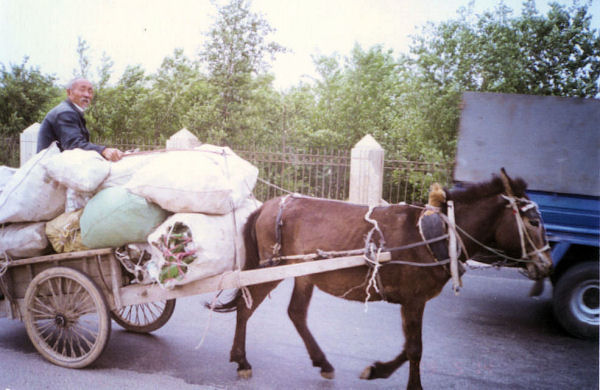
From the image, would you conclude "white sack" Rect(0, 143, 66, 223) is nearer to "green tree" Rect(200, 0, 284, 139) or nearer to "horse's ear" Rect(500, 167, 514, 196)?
"horse's ear" Rect(500, 167, 514, 196)

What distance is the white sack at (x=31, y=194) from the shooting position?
3775mm

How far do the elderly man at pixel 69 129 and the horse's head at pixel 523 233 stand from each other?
3185 mm

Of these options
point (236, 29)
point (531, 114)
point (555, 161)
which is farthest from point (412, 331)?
point (236, 29)

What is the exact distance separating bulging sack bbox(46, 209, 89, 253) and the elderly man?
0.59 m

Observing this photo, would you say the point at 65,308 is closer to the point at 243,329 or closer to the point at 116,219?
the point at 116,219

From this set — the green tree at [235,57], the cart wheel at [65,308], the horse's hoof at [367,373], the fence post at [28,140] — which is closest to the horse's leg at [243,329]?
the horse's hoof at [367,373]

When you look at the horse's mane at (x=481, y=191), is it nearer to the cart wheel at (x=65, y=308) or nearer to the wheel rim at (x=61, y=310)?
the cart wheel at (x=65, y=308)

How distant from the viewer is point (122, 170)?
12.5 ft

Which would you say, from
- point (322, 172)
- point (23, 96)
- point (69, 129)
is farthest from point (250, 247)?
point (23, 96)

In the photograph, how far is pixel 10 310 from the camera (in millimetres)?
4043

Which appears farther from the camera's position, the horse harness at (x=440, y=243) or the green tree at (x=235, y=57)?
the green tree at (x=235, y=57)

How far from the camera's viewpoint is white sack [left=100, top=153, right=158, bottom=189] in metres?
3.78

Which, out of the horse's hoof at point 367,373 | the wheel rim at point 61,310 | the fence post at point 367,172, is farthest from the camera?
the fence post at point 367,172

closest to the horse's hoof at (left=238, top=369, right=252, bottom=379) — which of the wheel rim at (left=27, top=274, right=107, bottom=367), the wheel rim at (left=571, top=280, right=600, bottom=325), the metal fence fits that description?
the wheel rim at (left=27, top=274, right=107, bottom=367)
